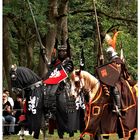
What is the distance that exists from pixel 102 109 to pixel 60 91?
2.94 ft

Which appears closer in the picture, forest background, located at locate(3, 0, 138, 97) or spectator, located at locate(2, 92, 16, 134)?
spectator, located at locate(2, 92, 16, 134)

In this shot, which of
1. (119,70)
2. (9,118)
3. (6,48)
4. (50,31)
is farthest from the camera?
(6,48)

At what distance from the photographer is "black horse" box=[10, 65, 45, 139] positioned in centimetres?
1097

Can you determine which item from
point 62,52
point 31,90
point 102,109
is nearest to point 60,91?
point 31,90

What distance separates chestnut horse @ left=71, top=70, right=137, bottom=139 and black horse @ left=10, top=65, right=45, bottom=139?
0.71m

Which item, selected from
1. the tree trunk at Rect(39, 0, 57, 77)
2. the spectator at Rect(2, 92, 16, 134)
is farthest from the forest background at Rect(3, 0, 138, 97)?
the spectator at Rect(2, 92, 16, 134)

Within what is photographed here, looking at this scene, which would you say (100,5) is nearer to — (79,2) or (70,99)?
(79,2)

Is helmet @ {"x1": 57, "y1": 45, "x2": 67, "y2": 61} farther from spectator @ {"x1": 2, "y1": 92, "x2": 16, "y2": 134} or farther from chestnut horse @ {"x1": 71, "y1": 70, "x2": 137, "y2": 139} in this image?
spectator @ {"x1": 2, "y1": 92, "x2": 16, "y2": 134}

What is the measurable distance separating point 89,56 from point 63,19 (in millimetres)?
10556

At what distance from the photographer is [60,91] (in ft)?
36.2

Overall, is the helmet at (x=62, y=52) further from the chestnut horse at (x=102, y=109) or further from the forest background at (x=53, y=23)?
the forest background at (x=53, y=23)

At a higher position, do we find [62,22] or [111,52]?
[62,22]

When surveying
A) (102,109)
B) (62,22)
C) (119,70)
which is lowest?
(102,109)

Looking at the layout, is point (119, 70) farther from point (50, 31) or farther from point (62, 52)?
point (50, 31)
